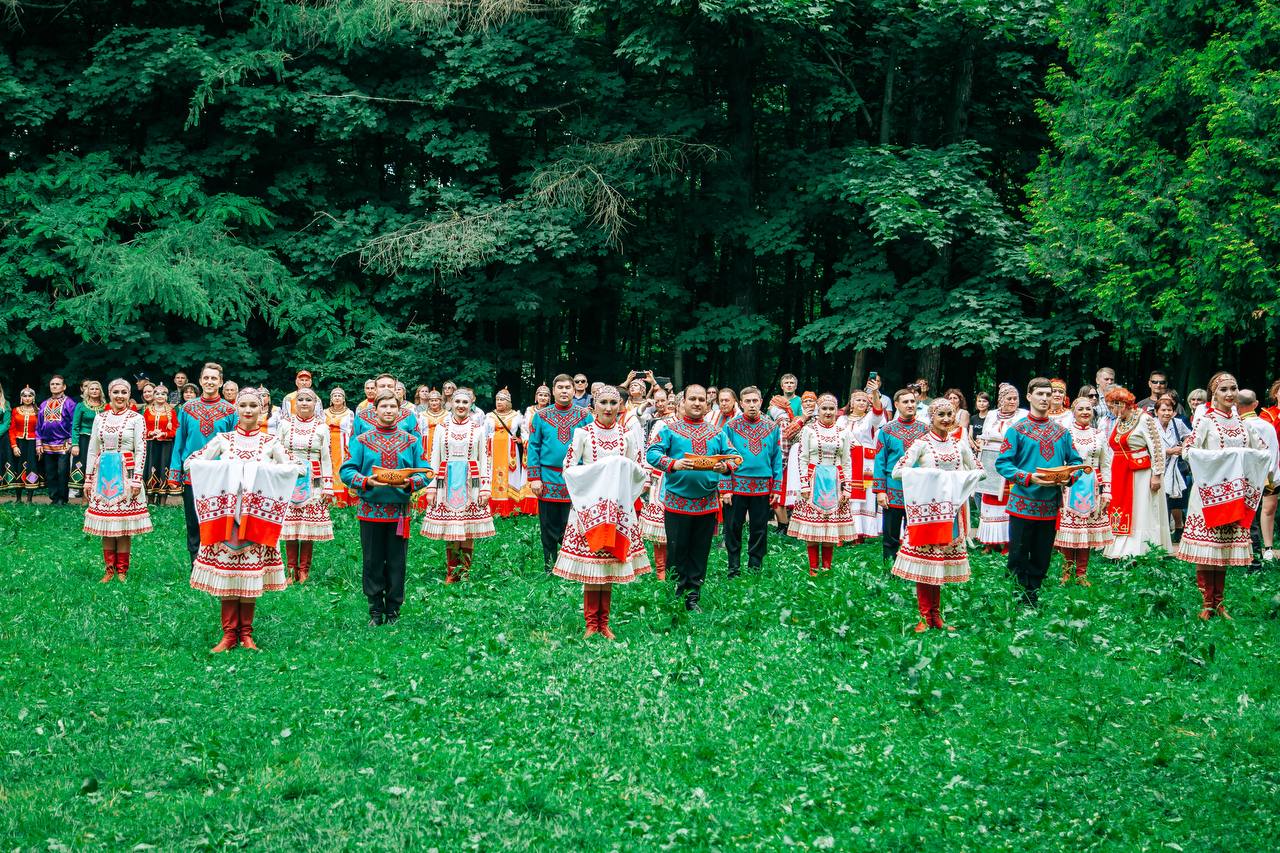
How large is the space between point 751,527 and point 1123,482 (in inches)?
190

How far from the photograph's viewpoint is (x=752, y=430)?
41.9 feet

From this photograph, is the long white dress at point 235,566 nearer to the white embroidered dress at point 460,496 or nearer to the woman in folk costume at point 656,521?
the white embroidered dress at point 460,496

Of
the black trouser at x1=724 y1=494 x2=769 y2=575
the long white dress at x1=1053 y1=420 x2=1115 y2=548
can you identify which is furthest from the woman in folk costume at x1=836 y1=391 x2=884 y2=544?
the long white dress at x1=1053 y1=420 x2=1115 y2=548

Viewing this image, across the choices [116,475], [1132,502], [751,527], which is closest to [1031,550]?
[751,527]

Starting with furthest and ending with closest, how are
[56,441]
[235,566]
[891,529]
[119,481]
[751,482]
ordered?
1. [56,441]
2. [891,529]
3. [751,482]
4. [119,481]
5. [235,566]

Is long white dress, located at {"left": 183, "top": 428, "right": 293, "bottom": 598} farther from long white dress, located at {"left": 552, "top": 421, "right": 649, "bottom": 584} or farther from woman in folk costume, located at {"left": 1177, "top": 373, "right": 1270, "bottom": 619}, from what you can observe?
woman in folk costume, located at {"left": 1177, "top": 373, "right": 1270, "bottom": 619}

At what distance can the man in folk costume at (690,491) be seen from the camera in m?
10.3

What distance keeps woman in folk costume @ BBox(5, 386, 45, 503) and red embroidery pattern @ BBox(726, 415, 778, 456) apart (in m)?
14.3

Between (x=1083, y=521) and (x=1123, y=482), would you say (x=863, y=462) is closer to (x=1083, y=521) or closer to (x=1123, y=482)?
(x=1123, y=482)

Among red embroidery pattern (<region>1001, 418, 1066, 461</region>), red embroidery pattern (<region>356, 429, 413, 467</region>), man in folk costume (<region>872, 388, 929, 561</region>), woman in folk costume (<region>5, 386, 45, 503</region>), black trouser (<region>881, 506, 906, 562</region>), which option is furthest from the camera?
woman in folk costume (<region>5, 386, 45, 503</region>)

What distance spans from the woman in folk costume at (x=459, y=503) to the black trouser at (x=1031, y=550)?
5716 millimetres

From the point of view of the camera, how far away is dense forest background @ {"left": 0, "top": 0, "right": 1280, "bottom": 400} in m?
21.8

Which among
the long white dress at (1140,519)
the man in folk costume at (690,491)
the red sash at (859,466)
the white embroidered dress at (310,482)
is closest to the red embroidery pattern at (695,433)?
the man in folk costume at (690,491)

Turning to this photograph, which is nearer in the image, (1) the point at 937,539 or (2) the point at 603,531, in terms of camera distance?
(2) the point at 603,531
